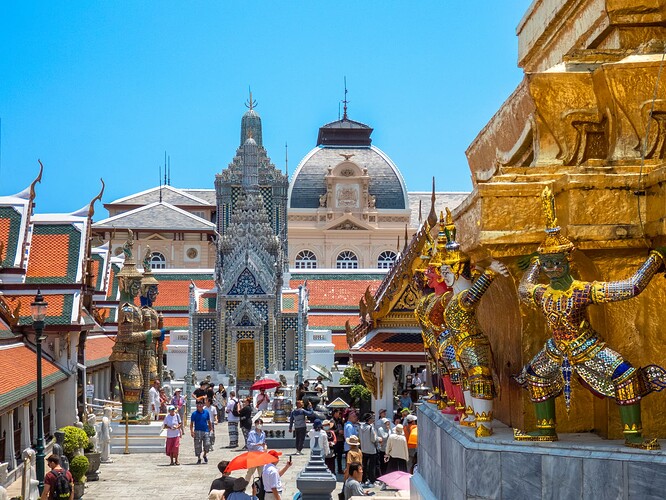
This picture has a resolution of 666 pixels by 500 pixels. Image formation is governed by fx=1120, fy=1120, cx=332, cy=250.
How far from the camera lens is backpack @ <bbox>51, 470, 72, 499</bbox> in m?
13.4

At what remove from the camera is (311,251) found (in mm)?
71938

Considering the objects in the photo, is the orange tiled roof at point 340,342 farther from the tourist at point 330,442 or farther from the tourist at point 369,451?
the tourist at point 369,451

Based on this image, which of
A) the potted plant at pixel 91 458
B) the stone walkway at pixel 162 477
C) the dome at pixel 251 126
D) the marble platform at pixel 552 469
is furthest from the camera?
the dome at pixel 251 126

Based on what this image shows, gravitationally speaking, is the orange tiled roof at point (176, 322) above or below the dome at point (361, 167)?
below

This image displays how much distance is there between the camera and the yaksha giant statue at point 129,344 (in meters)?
27.1

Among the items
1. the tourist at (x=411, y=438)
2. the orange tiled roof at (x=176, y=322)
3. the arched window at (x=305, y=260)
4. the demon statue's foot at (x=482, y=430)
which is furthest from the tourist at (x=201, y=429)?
the arched window at (x=305, y=260)

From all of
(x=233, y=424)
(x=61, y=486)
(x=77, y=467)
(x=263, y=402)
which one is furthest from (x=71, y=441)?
(x=263, y=402)

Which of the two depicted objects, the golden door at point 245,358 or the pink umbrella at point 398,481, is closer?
the pink umbrella at point 398,481

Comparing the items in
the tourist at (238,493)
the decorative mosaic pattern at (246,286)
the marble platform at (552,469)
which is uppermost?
the decorative mosaic pattern at (246,286)

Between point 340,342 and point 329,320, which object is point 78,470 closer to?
point 340,342

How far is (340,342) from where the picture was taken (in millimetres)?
48406

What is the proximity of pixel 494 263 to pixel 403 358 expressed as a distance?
1692cm

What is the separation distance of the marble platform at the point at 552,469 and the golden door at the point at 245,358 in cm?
3940

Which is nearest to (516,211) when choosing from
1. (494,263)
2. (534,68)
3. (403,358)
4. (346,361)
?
(494,263)
